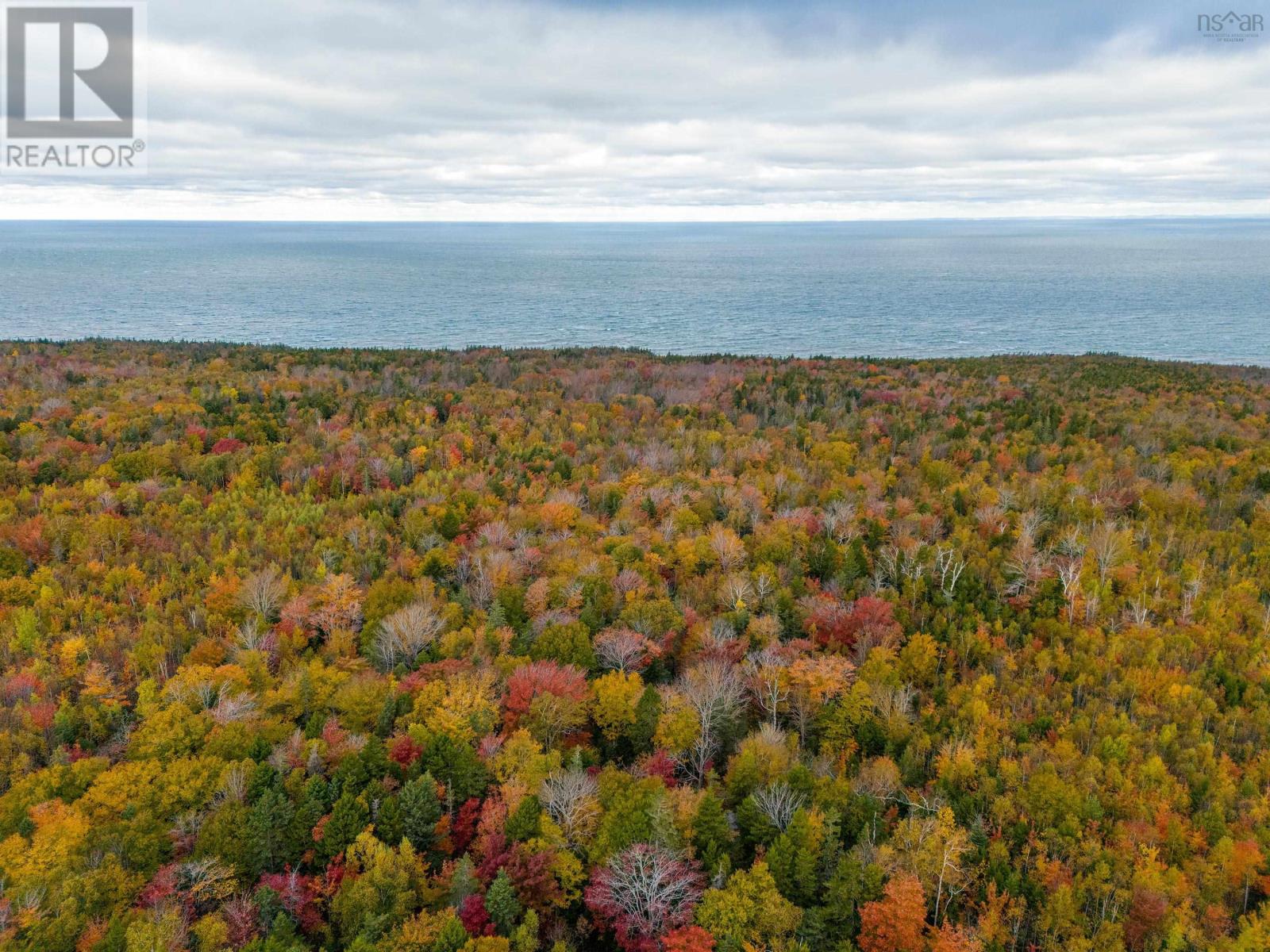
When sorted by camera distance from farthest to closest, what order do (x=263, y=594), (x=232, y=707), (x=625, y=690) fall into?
(x=263, y=594) → (x=625, y=690) → (x=232, y=707)

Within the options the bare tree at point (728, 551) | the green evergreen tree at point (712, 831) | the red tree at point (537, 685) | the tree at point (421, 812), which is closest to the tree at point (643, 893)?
the green evergreen tree at point (712, 831)

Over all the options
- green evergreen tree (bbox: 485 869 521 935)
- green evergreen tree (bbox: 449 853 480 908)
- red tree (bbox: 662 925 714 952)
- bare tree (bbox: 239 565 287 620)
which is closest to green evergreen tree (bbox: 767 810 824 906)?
red tree (bbox: 662 925 714 952)

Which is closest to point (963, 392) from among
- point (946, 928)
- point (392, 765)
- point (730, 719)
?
point (730, 719)

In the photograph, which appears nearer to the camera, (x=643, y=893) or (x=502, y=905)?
(x=502, y=905)

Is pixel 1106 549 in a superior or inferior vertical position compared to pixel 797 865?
superior

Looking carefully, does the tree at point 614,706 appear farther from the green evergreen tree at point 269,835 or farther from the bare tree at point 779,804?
the green evergreen tree at point 269,835

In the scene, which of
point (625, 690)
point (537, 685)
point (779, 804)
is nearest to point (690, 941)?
point (779, 804)

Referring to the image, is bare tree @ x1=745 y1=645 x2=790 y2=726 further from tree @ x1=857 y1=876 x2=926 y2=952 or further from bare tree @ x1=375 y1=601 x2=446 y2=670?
bare tree @ x1=375 y1=601 x2=446 y2=670

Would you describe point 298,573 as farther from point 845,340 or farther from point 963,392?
point 845,340

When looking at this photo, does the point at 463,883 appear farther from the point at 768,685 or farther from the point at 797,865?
the point at 768,685
